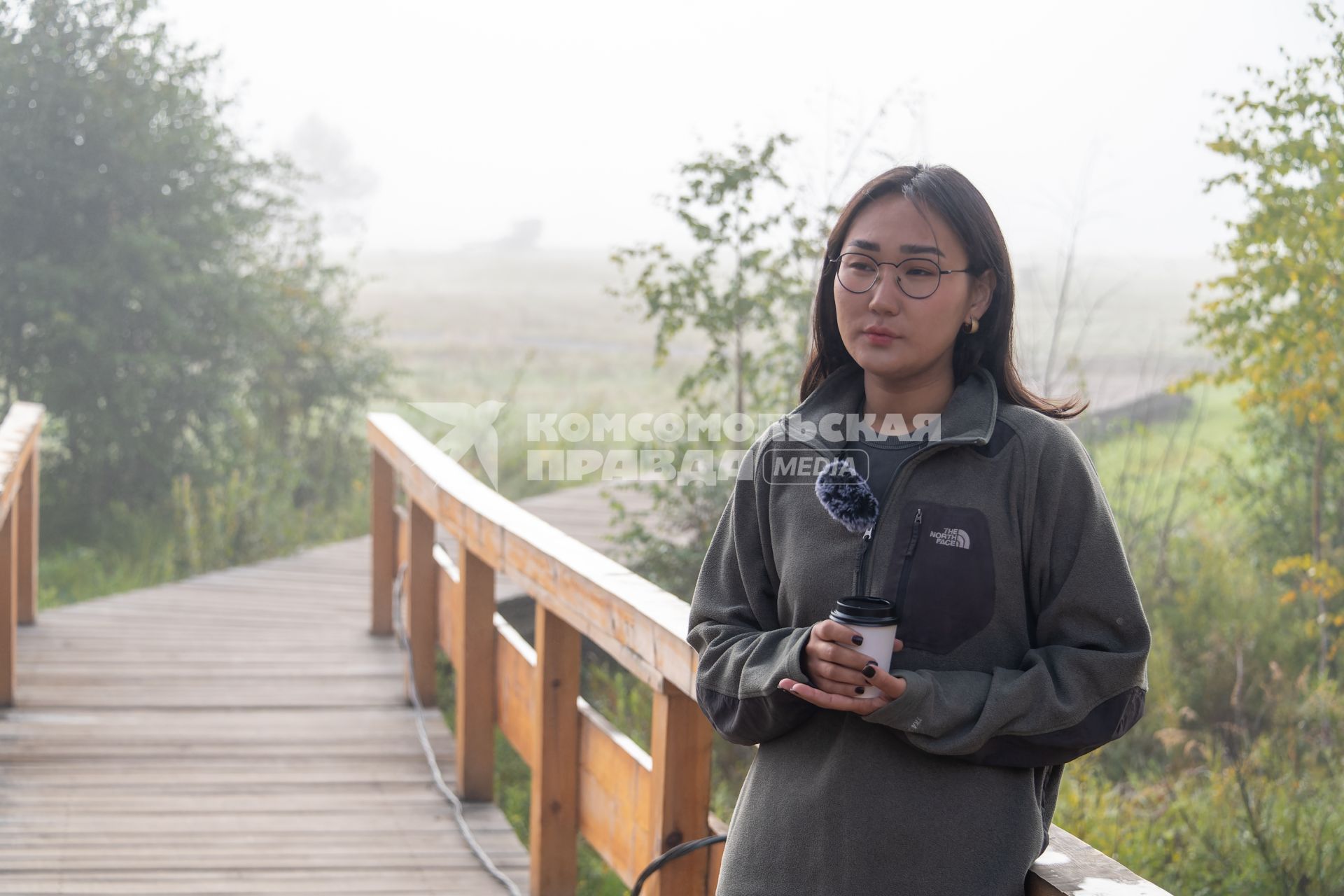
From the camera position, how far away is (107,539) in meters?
8.02

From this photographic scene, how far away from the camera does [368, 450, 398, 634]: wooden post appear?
4910mm

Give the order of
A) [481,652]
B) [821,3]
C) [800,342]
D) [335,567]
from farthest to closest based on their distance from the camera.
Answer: [821,3] < [335,567] < [800,342] < [481,652]

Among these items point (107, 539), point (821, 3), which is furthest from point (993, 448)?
point (821, 3)

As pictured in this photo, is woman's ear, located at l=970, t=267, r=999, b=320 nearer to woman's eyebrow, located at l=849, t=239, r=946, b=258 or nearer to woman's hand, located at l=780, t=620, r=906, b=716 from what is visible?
woman's eyebrow, located at l=849, t=239, r=946, b=258

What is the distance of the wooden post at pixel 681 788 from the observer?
204cm

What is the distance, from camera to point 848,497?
134cm

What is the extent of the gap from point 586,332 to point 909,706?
37.9 metres

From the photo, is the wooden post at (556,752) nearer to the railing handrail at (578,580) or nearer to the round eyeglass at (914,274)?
the railing handrail at (578,580)

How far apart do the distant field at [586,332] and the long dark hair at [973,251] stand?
1826 mm

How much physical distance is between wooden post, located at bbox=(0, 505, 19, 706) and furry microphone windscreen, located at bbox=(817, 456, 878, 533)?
10.9ft

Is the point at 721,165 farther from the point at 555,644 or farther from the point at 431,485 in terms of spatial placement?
the point at 555,644

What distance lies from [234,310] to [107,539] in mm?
1613

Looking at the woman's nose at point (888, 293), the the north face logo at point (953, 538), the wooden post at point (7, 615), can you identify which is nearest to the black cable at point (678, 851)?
the the north face logo at point (953, 538)

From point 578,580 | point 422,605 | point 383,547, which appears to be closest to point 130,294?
point 383,547
